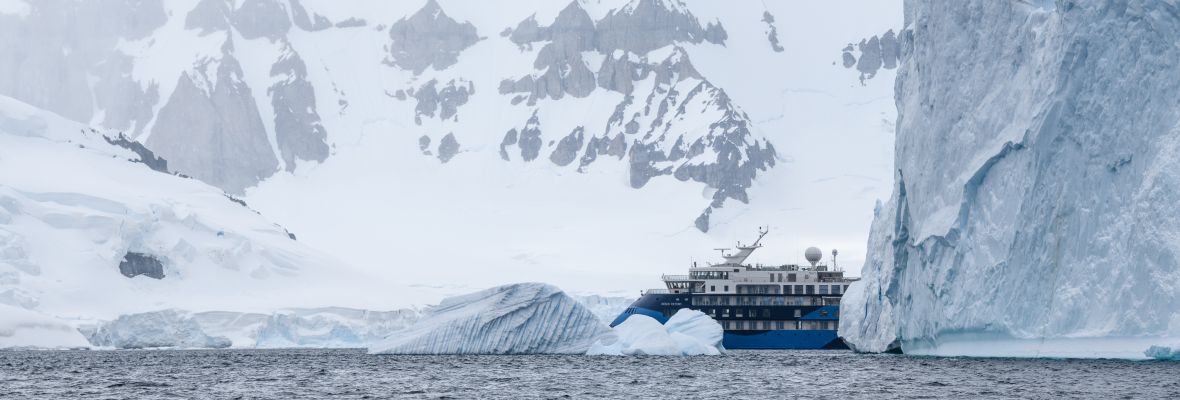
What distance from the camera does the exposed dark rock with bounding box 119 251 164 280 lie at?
419ft

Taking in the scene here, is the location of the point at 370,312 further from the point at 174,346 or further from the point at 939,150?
the point at 939,150

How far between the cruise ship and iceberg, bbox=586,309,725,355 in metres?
17.3

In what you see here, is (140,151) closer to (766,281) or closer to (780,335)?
(766,281)

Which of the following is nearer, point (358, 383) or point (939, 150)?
point (358, 383)

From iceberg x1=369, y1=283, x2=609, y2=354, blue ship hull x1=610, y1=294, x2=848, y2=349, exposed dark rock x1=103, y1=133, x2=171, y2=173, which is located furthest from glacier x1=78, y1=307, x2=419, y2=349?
exposed dark rock x1=103, y1=133, x2=171, y2=173

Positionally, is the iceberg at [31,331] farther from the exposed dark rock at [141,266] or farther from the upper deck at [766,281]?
the upper deck at [766,281]

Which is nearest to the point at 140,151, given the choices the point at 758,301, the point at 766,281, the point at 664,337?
the point at 766,281

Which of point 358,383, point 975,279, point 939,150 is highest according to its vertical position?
point 939,150

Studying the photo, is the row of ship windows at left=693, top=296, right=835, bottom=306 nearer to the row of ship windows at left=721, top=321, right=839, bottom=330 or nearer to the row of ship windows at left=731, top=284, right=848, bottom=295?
the row of ship windows at left=731, top=284, right=848, bottom=295

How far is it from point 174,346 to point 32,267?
16.1 m

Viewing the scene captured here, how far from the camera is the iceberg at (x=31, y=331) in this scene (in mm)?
99750

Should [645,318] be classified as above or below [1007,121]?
below

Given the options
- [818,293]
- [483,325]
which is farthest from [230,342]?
[483,325]

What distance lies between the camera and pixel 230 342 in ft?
384
